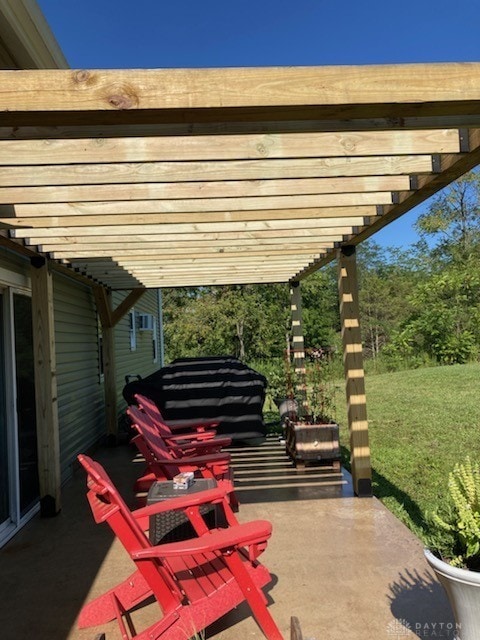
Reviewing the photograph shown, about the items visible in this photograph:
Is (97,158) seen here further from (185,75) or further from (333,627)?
(333,627)

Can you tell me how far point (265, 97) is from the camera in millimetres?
1636

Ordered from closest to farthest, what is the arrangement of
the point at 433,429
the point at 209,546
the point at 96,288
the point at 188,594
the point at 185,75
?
the point at 185,75
the point at 209,546
the point at 188,594
the point at 96,288
the point at 433,429

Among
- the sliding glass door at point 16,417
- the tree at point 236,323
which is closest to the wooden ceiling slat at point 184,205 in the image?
the sliding glass door at point 16,417

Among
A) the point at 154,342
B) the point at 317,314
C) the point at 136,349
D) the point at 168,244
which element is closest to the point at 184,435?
the point at 168,244

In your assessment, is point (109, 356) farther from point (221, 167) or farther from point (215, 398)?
point (221, 167)

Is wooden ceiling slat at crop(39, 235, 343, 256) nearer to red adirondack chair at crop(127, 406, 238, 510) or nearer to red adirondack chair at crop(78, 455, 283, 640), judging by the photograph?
red adirondack chair at crop(127, 406, 238, 510)

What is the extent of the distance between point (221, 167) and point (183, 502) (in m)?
1.93

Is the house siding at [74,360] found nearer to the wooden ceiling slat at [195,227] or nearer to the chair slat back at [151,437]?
the wooden ceiling slat at [195,227]

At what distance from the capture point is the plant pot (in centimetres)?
197

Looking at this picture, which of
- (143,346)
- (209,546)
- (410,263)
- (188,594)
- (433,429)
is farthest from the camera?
(410,263)

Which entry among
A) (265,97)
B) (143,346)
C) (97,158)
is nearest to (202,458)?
(97,158)

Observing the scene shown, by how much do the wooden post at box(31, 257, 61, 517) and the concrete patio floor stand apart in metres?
0.25

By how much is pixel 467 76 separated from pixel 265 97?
26.7 inches

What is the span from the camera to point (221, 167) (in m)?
3.00
